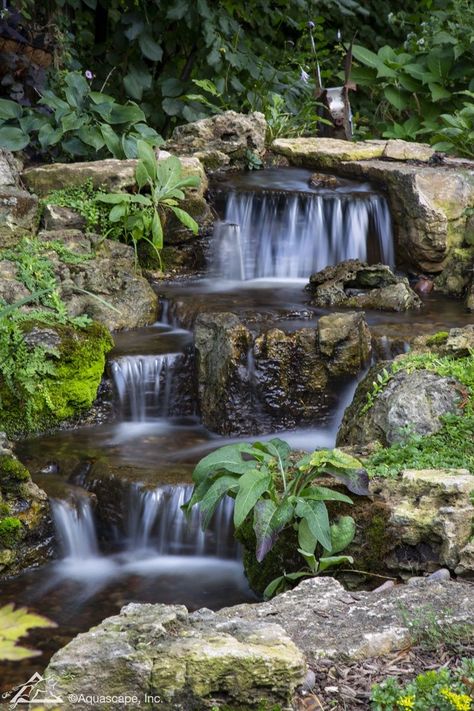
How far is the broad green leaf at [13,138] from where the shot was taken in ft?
29.5

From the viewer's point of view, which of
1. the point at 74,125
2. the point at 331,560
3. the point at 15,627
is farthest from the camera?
the point at 74,125

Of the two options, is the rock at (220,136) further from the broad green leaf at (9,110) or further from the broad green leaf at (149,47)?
the broad green leaf at (9,110)

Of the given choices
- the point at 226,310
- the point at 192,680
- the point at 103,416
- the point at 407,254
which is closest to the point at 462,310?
the point at 407,254

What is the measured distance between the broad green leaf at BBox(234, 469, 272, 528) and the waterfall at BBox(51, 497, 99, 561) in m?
1.41

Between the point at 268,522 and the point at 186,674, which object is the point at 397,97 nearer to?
the point at 268,522

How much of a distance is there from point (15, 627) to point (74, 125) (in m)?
6.10

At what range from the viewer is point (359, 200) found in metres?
9.07

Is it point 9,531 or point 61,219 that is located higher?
point 61,219

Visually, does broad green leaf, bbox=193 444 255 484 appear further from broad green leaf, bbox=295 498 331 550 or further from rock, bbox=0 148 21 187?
rock, bbox=0 148 21 187

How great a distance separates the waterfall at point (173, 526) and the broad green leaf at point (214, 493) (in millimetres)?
911

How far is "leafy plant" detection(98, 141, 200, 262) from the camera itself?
8.15 m

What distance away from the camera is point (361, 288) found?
803 cm

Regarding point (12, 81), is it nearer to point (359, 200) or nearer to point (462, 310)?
point (359, 200)

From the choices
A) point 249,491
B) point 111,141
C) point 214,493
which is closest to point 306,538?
point 249,491
